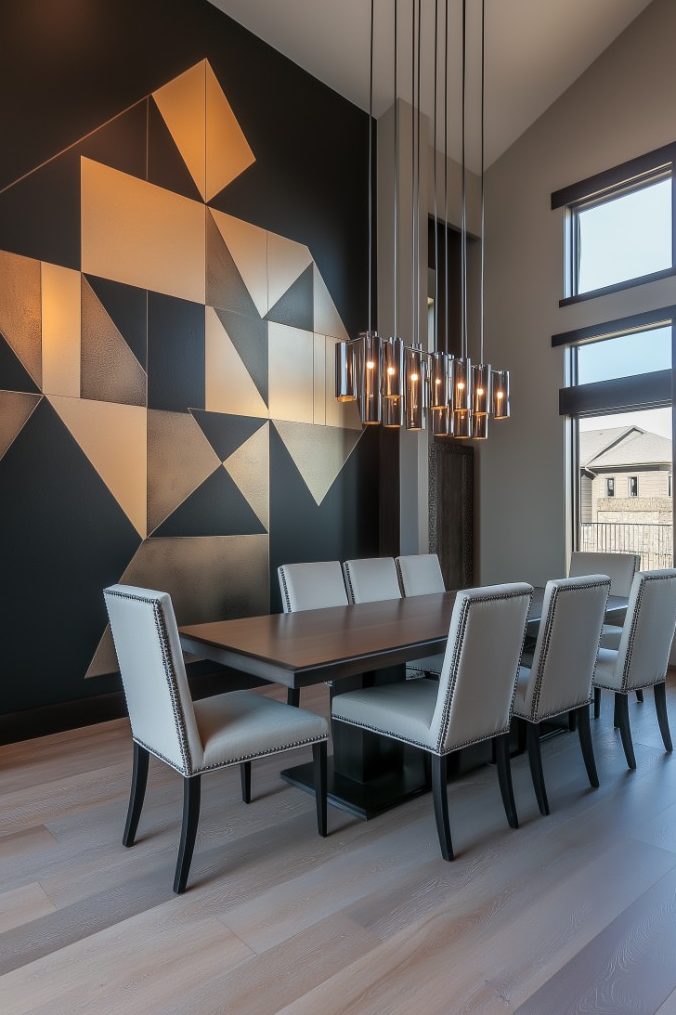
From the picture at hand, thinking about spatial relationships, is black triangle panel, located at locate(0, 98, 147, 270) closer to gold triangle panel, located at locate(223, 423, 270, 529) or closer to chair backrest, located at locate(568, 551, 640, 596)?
gold triangle panel, located at locate(223, 423, 270, 529)

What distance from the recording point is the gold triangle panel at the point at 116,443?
3.71m

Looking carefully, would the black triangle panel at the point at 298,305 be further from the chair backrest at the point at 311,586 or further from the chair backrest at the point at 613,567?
the chair backrest at the point at 613,567

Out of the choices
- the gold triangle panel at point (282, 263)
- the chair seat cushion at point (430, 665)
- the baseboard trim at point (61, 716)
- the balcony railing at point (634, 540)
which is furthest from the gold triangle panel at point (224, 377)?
the balcony railing at point (634, 540)

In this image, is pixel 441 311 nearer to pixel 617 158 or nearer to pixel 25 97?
pixel 617 158

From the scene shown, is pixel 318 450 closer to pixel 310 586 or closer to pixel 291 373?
pixel 291 373

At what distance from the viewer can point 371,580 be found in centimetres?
388

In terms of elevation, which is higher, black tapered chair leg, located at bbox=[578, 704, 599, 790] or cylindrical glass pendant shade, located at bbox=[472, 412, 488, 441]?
cylindrical glass pendant shade, located at bbox=[472, 412, 488, 441]

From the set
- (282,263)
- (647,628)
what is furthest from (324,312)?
(647,628)

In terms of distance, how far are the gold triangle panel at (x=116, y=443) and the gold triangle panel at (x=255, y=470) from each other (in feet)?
2.13

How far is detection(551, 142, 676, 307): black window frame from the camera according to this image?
508cm

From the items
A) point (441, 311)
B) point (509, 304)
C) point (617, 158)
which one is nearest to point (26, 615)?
point (441, 311)

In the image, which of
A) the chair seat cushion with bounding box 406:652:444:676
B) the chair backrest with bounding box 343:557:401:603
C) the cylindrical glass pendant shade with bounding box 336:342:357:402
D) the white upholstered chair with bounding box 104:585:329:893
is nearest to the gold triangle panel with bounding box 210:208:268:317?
the cylindrical glass pendant shade with bounding box 336:342:357:402

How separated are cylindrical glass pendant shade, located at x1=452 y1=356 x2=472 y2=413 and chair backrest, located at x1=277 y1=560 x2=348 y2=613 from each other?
1168 mm

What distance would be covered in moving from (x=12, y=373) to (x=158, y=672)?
7.23 feet
